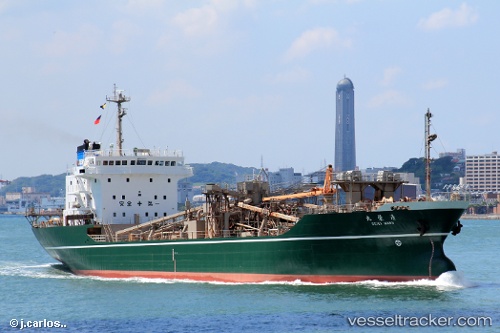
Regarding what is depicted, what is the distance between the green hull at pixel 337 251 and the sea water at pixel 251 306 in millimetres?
569

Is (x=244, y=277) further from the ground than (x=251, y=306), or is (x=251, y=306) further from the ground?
(x=244, y=277)

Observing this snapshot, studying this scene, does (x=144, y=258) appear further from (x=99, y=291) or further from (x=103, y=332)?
(x=103, y=332)

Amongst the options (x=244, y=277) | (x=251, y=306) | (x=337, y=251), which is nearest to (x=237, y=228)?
(x=244, y=277)

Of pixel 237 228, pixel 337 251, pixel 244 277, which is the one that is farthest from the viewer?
pixel 237 228

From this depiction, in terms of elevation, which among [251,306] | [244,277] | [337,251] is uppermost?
[337,251]

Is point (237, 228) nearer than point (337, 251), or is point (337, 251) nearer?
point (337, 251)

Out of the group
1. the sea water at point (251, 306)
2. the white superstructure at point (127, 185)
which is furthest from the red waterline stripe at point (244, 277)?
the white superstructure at point (127, 185)

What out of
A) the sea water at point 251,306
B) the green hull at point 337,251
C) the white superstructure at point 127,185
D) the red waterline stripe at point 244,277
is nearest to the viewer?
the sea water at point 251,306

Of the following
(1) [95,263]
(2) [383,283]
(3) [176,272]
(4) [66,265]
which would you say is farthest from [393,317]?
(4) [66,265]

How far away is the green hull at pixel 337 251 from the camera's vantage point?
1409 inches

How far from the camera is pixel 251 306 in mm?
32781

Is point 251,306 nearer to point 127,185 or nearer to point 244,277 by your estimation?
point 244,277

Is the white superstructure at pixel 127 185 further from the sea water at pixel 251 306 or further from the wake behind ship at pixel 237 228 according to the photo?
the sea water at pixel 251 306

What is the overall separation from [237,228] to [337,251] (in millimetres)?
6976
